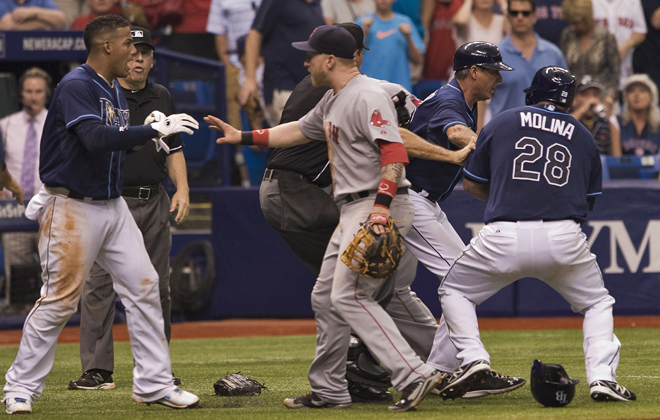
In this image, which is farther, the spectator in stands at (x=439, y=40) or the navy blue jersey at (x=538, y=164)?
the spectator in stands at (x=439, y=40)

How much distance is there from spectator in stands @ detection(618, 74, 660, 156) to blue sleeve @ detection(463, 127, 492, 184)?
655 cm

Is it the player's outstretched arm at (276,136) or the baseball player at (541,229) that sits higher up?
the player's outstretched arm at (276,136)

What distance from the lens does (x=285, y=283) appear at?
10773 mm

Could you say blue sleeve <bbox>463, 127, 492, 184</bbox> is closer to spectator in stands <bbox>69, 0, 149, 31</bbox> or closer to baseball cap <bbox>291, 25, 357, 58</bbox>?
baseball cap <bbox>291, 25, 357, 58</bbox>

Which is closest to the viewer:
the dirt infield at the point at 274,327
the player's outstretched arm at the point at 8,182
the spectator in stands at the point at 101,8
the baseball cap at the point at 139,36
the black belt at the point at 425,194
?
the black belt at the point at 425,194

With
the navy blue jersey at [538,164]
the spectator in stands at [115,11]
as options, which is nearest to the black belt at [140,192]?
the navy blue jersey at [538,164]

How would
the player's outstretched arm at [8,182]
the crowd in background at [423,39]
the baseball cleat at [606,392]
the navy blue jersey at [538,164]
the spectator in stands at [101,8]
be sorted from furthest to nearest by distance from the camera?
the spectator in stands at [101,8] → the crowd in background at [423,39] → the player's outstretched arm at [8,182] → the navy blue jersey at [538,164] → the baseball cleat at [606,392]

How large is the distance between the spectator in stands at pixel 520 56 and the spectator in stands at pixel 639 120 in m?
1.09

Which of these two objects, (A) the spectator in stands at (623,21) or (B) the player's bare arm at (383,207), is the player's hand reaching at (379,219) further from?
(A) the spectator in stands at (623,21)

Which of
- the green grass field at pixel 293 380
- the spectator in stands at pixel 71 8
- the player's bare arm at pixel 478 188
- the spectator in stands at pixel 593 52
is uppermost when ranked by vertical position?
the spectator in stands at pixel 71 8

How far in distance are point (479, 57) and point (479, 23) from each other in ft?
19.7

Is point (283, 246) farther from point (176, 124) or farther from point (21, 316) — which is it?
point (176, 124)

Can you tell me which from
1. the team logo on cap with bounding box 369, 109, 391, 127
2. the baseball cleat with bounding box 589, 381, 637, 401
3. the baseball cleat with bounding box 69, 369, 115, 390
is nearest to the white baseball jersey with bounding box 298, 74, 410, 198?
the team logo on cap with bounding box 369, 109, 391, 127

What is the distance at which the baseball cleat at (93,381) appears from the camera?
6551 mm
